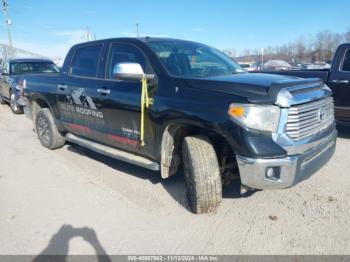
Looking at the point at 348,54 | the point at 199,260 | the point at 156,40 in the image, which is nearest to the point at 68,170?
the point at 156,40

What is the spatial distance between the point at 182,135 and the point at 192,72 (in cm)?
76

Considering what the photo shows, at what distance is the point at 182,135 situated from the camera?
3.73 meters

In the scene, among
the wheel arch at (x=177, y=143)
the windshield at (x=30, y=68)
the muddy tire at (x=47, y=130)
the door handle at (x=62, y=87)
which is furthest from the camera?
the windshield at (x=30, y=68)

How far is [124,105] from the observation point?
3.96 metres

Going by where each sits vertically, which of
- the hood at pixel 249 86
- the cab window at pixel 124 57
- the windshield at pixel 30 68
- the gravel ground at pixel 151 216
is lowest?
the gravel ground at pixel 151 216

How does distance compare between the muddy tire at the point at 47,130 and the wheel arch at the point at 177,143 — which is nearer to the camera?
the wheel arch at the point at 177,143

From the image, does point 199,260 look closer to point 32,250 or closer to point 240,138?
point 240,138

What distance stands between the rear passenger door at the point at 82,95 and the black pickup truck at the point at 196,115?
0.02 m

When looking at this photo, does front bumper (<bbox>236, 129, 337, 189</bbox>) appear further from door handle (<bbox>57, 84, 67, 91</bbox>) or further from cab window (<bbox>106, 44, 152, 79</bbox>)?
door handle (<bbox>57, 84, 67, 91</bbox>)

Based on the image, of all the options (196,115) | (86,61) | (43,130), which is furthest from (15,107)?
(196,115)

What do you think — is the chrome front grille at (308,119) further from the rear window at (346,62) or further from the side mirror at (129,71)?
the rear window at (346,62)

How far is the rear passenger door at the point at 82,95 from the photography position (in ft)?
14.8

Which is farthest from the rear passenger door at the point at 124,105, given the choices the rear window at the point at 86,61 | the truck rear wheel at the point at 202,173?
the truck rear wheel at the point at 202,173

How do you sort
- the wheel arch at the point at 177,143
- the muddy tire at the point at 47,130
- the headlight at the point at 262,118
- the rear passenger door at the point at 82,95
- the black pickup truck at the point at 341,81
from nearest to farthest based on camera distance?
the headlight at the point at 262,118 < the wheel arch at the point at 177,143 < the rear passenger door at the point at 82,95 < the muddy tire at the point at 47,130 < the black pickup truck at the point at 341,81
